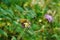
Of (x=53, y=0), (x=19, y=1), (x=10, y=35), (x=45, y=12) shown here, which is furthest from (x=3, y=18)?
(x=53, y=0)

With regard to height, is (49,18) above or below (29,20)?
above

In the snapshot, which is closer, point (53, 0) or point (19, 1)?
point (19, 1)

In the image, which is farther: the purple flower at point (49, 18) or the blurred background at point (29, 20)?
the purple flower at point (49, 18)

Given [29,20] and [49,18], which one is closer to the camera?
[29,20]

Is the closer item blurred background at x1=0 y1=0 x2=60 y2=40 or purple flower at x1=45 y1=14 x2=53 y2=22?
blurred background at x1=0 y1=0 x2=60 y2=40

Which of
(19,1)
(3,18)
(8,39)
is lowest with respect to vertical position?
(8,39)

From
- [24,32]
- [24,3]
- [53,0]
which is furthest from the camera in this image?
[53,0]

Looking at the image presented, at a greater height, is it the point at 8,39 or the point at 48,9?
the point at 48,9

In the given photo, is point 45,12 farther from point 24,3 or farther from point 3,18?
point 3,18
